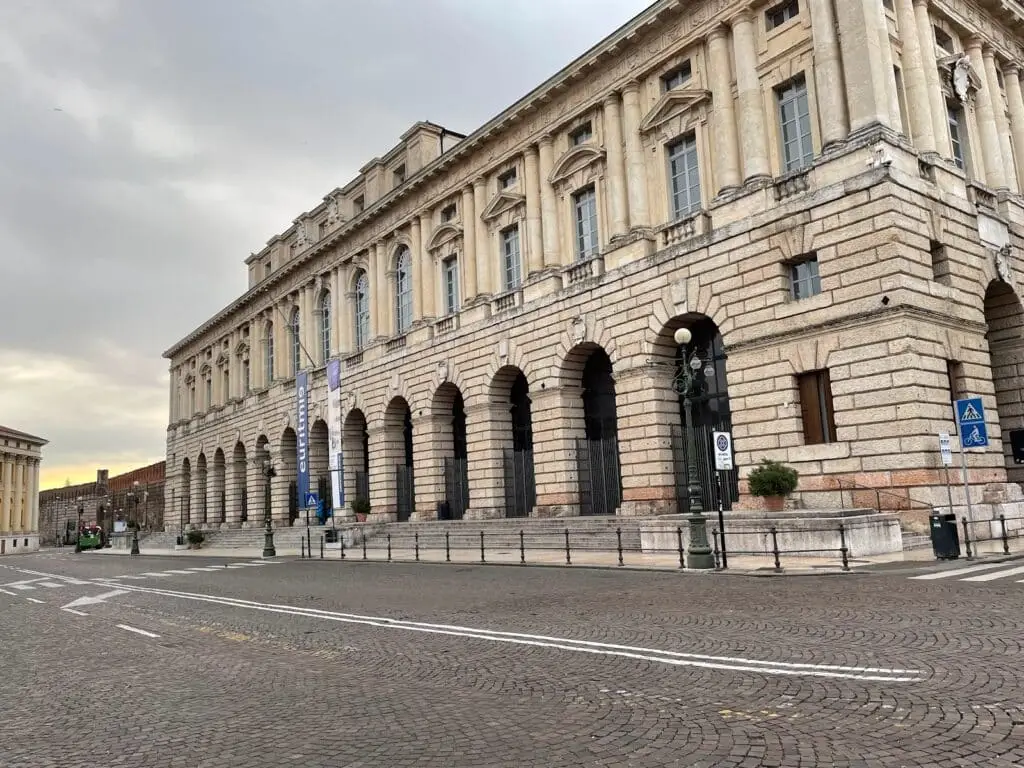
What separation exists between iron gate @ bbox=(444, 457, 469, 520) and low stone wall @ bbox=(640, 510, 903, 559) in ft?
57.0

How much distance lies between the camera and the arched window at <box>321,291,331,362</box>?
4831cm

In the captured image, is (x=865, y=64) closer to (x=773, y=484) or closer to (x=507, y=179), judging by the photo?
(x=773, y=484)

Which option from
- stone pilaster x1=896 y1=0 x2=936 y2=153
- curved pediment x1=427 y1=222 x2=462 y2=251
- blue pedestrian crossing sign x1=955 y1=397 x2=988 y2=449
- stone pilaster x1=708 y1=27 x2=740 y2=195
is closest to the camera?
blue pedestrian crossing sign x1=955 y1=397 x2=988 y2=449

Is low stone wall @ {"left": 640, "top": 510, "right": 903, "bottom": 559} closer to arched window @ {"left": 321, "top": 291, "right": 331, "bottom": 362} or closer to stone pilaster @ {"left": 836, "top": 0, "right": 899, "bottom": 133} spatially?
stone pilaster @ {"left": 836, "top": 0, "right": 899, "bottom": 133}

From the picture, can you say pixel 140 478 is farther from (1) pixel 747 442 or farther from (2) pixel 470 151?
(1) pixel 747 442

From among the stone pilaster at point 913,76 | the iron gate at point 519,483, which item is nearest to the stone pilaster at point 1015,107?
the stone pilaster at point 913,76

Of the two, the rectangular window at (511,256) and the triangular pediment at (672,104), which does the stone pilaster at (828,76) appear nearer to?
the triangular pediment at (672,104)

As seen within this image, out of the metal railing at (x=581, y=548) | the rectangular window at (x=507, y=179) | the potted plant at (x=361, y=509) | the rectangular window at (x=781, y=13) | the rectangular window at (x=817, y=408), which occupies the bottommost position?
the metal railing at (x=581, y=548)

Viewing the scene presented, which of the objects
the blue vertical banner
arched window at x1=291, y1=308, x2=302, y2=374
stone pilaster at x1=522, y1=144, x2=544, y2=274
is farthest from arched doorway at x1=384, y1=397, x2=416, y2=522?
arched window at x1=291, y1=308, x2=302, y2=374

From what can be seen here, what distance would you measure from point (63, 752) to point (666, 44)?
2725 centimetres

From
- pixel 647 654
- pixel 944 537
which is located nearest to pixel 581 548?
pixel 944 537

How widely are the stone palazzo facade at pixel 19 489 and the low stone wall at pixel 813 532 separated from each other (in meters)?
95.7

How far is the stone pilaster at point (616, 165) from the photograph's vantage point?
2859 centimetres

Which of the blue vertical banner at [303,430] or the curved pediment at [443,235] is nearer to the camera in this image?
the curved pediment at [443,235]
